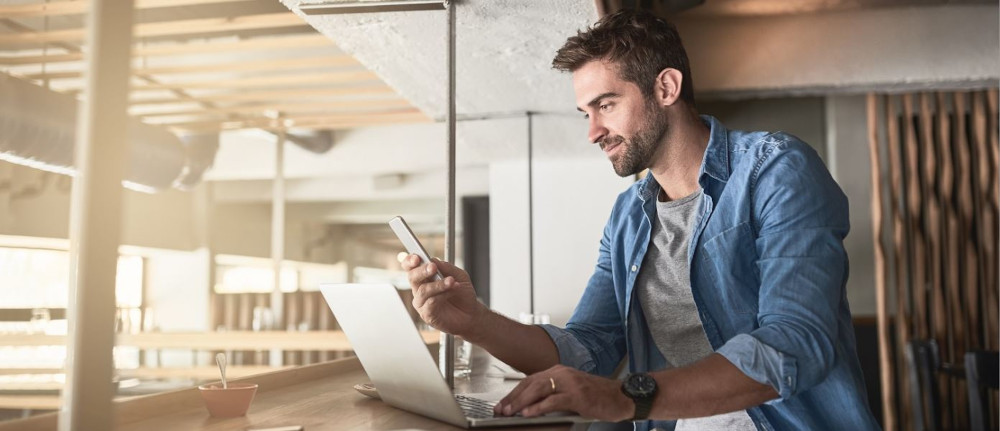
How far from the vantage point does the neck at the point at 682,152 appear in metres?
1.67

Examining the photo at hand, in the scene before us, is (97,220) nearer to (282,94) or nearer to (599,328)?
Result: (599,328)

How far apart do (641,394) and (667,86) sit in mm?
781

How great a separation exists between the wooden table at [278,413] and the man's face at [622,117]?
0.58 meters

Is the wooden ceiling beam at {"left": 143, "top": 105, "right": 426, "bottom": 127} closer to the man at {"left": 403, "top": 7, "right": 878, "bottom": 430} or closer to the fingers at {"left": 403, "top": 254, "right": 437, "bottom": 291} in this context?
the man at {"left": 403, "top": 7, "right": 878, "bottom": 430}

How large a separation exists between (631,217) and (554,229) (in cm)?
225

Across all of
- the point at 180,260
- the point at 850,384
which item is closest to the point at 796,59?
the point at 850,384

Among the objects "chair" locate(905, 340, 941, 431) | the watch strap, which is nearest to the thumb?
the watch strap

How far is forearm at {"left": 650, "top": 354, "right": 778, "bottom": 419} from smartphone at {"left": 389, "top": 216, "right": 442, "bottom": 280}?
0.42m

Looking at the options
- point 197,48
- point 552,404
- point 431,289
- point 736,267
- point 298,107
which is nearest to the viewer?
point 552,404

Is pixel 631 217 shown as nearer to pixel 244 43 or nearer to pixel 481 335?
pixel 481 335

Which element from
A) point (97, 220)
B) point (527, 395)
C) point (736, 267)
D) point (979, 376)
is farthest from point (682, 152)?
point (979, 376)

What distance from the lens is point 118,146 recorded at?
0.69 meters

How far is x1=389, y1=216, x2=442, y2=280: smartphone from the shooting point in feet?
4.00

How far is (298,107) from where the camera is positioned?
5.07m
